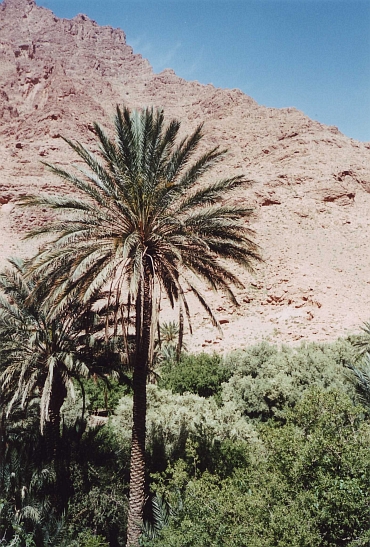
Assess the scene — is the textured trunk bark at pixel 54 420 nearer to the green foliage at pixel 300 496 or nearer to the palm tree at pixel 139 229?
the palm tree at pixel 139 229

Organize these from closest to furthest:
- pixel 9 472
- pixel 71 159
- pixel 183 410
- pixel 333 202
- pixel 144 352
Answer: pixel 144 352 → pixel 9 472 → pixel 183 410 → pixel 333 202 → pixel 71 159

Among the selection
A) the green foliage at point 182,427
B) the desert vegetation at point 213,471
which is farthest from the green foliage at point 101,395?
the green foliage at point 182,427

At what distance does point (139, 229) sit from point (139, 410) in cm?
346

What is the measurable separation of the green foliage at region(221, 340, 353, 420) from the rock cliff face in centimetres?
824

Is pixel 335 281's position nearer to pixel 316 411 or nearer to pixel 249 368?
pixel 249 368

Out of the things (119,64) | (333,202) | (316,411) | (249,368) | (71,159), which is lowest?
(316,411)

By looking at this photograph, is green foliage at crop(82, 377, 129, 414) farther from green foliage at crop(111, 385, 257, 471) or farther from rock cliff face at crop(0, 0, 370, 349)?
rock cliff face at crop(0, 0, 370, 349)

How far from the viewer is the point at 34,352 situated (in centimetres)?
927

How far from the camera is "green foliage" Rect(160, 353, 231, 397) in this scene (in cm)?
1842

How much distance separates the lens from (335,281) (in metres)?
31.5

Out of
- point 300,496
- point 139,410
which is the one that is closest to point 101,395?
point 139,410

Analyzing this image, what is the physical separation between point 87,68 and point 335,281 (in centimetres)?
8109

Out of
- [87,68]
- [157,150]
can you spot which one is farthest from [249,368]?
[87,68]

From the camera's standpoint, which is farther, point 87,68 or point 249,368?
point 87,68
